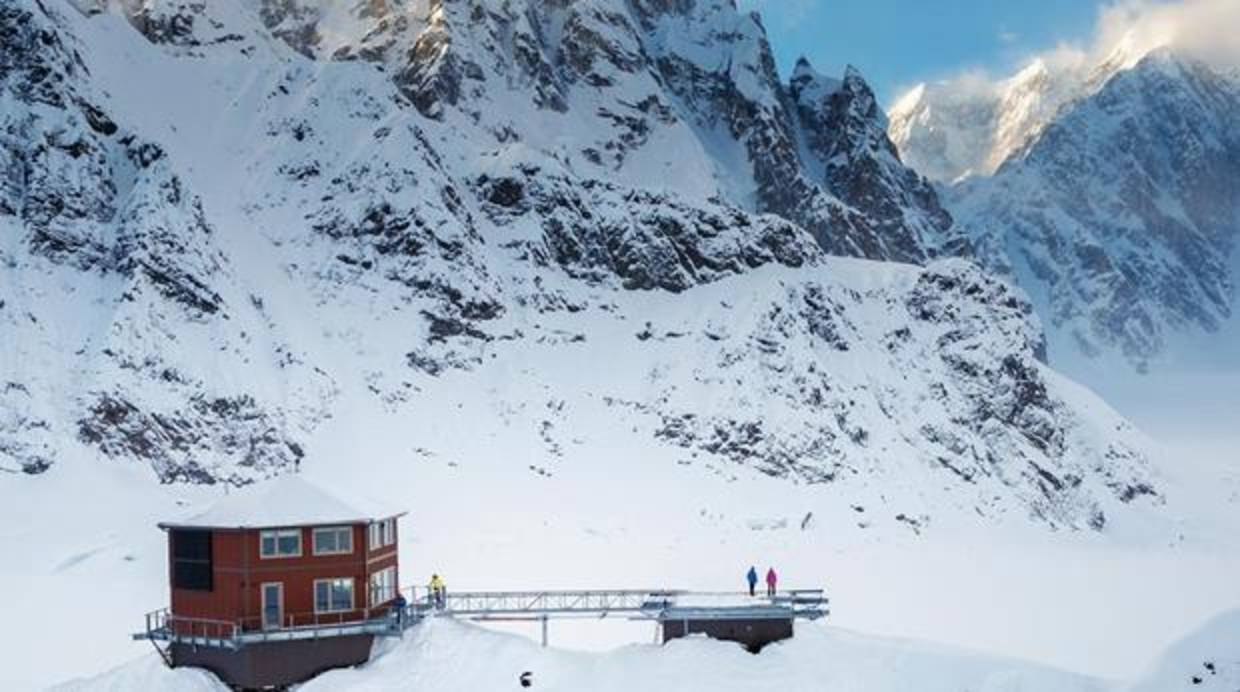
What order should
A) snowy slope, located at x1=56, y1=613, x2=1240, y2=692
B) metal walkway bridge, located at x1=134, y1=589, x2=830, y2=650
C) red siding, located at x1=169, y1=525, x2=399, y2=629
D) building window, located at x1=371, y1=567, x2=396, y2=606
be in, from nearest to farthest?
snowy slope, located at x1=56, y1=613, x2=1240, y2=692, metal walkway bridge, located at x1=134, y1=589, x2=830, y2=650, red siding, located at x1=169, y1=525, x2=399, y2=629, building window, located at x1=371, y1=567, x2=396, y2=606

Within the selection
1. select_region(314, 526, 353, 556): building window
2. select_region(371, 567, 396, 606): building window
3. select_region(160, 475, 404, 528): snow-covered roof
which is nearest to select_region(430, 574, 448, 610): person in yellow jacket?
select_region(371, 567, 396, 606): building window

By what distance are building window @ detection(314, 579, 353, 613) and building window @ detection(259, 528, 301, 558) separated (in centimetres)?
149

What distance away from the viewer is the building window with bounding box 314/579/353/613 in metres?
47.2

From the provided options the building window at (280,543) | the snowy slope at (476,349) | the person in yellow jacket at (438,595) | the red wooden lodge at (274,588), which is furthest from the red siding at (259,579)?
the snowy slope at (476,349)

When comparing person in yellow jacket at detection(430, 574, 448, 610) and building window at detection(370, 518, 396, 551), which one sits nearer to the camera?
building window at detection(370, 518, 396, 551)

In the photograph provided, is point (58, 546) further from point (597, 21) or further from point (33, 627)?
point (597, 21)

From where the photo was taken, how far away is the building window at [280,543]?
46656 mm

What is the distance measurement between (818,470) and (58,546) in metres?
64.9

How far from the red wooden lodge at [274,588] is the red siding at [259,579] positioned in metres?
0.04

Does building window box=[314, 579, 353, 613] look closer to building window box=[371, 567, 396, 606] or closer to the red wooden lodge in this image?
the red wooden lodge

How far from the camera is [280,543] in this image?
1848 inches

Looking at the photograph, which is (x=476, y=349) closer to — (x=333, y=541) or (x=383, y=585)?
(x=383, y=585)

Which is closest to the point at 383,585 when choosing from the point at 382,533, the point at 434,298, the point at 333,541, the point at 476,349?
the point at 382,533

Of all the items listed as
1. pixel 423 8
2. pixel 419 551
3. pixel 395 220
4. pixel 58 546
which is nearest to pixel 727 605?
pixel 419 551
